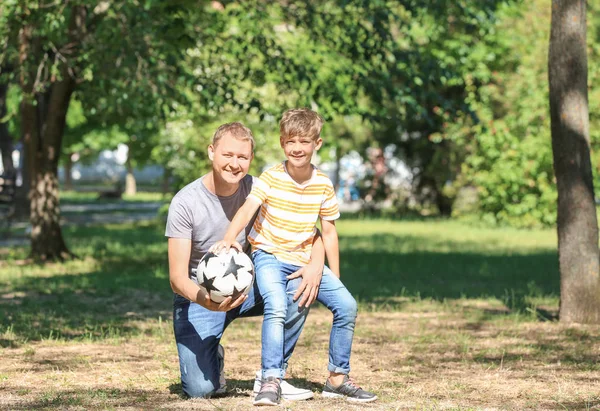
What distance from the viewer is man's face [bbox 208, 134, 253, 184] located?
654cm

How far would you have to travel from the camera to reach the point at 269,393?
6.28 m

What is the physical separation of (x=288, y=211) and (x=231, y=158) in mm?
480

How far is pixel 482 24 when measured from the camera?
16156 mm

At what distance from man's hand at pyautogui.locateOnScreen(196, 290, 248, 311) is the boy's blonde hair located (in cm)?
100

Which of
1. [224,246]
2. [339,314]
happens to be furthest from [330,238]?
[224,246]

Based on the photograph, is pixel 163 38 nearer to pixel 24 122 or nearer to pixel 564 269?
pixel 24 122

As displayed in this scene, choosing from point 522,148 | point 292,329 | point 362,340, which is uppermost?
point 522,148

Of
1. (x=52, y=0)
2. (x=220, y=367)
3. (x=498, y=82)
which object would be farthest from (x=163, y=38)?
(x=498, y=82)

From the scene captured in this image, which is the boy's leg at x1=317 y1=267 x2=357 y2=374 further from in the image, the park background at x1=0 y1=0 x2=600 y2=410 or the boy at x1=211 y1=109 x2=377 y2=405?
the park background at x1=0 y1=0 x2=600 y2=410

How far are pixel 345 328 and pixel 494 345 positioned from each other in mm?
3335

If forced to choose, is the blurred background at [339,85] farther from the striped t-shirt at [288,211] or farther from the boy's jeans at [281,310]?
the boy's jeans at [281,310]

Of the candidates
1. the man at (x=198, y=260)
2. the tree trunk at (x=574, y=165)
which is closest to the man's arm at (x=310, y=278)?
the man at (x=198, y=260)

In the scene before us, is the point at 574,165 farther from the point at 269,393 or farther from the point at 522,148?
the point at 522,148

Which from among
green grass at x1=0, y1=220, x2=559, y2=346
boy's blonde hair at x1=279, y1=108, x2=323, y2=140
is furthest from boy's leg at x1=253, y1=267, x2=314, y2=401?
green grass at x1=0, y1=220, x2=559, y2=346
